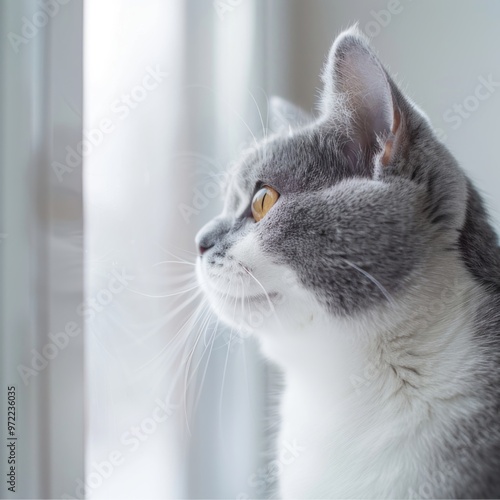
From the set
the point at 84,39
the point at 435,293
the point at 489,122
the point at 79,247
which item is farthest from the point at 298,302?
the point at 489,122

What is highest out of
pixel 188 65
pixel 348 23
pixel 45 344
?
pixel 348 23

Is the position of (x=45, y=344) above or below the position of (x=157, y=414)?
above

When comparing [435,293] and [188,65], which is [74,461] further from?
[188,65]

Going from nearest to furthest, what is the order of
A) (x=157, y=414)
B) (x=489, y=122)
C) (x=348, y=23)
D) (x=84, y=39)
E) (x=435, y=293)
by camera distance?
(x=435, y=293)
(x=84, y=39)
(x=157, y=414)
(x=489, y=122)
(x=348, y=23)

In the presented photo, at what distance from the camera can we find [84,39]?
0.87m

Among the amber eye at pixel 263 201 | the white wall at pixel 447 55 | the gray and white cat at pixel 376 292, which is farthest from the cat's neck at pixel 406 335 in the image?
the white wall at pixel 447 55

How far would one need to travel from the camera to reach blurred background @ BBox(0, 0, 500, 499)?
0.81 m

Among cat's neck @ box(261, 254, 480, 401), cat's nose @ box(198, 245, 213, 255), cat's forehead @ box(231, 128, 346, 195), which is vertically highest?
cat's forehead @ box(231, 128, 346, 195)

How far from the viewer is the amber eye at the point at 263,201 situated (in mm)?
837

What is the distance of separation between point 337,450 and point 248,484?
517 millimetres

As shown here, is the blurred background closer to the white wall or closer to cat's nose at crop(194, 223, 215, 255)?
the white wall

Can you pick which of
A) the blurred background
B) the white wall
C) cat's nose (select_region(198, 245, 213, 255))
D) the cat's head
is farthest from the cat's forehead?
the white wall

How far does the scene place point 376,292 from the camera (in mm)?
730

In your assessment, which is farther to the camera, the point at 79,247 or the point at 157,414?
the point at 157,414
